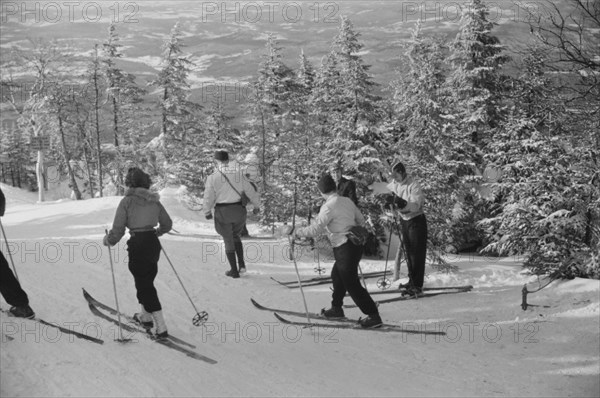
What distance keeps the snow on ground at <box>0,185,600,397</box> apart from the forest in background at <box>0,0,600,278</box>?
139cm

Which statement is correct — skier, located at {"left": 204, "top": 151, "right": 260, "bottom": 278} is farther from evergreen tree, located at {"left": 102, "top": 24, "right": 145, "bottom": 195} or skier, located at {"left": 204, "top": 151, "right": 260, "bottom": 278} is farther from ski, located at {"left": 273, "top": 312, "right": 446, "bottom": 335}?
evergreen tree, located at {"left": 102, "top": 24, "right": 145, "bottom": 195}

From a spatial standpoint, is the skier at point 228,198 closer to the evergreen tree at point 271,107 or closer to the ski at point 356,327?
the ski at point 356,327

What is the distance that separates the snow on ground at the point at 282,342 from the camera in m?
5.22

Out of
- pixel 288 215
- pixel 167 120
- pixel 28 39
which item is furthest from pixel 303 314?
pixel 28 39

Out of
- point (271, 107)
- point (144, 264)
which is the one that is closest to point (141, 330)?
point (144, 264)

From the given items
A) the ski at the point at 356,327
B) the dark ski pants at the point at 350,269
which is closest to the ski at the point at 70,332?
the ski at the point at 356,327

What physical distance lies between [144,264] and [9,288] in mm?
1823

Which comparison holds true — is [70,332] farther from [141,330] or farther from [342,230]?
[342,230]

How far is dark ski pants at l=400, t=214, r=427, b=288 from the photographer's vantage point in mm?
8555

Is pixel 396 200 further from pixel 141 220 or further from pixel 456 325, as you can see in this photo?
pixel 141 220

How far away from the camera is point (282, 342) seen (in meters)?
6.68

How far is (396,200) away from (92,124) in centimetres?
4107

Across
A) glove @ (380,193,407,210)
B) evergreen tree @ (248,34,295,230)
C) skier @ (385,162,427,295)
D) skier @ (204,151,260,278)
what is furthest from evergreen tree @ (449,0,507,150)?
skier @ (204,151,260,278)

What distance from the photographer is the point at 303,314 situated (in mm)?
7777
